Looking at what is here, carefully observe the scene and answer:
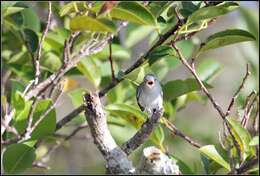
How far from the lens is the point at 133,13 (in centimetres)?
133

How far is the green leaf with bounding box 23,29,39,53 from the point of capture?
1781 mm

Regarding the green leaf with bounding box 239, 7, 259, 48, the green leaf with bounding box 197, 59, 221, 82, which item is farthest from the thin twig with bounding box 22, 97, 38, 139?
the green leaf with bounding box 239, 7, 259, 48

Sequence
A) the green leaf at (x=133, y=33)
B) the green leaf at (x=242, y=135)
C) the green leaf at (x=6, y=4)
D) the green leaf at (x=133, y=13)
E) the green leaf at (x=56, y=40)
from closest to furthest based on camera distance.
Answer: the green leaf at (x=133, y=13) < the green leaf at (x=242, y=135) < the green leaf at (x=6, y=4) < the green leaf at (x=56, y=40) < the green leaf at (x=133, y=33)

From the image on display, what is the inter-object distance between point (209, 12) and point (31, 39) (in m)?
0.59

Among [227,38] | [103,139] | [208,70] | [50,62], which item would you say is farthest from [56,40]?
[103,139]

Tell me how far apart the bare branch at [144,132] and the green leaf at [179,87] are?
41cm

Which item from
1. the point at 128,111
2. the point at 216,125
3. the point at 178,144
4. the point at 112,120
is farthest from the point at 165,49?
the point at 216,125

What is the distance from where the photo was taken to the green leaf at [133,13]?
1301mm

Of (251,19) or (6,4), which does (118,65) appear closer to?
(251,19)

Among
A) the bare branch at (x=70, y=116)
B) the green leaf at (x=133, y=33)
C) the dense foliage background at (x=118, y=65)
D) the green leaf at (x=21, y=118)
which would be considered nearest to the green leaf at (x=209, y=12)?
the dense foliage background at (x=118, y=65)

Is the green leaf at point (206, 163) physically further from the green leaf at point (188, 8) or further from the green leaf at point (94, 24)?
the green leaf at point (94, 24)

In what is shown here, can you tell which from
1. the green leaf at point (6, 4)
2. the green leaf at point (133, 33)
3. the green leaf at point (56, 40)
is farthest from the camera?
the green leaf at point (133, 33)

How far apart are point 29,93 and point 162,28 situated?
0.35 metres

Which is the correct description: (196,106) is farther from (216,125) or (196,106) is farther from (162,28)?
(162,28)
